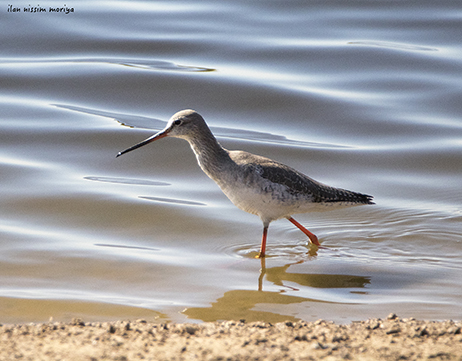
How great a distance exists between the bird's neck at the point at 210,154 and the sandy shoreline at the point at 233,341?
2709 mm

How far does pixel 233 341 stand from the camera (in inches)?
179

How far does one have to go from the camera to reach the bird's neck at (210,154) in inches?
293

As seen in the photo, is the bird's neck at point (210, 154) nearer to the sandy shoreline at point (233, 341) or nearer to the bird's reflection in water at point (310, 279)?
the bird's reflection in water at point (310, 279)

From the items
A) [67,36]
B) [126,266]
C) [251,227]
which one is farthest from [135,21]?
[126,266]

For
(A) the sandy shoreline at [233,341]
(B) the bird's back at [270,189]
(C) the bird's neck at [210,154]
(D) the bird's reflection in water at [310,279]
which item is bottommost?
(A) the sandy shoreline at [233,341]

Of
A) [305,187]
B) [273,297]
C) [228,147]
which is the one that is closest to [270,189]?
[305,187]

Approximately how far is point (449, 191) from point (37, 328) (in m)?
7.28

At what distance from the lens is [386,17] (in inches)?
708

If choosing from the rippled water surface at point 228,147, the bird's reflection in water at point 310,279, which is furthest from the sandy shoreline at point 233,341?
the bird's reflection in water at point 310,279

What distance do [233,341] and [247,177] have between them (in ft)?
10.1

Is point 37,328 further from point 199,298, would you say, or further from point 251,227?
point 251,227

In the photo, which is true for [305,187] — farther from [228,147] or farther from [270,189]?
[228,147]

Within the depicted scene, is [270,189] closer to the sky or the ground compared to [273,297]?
closer to the sky

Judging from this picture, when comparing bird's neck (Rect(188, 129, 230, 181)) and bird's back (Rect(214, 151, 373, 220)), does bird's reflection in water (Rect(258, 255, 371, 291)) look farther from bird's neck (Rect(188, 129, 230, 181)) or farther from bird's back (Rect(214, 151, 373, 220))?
bird's neck (Rect(188, 129, 230, 181))
